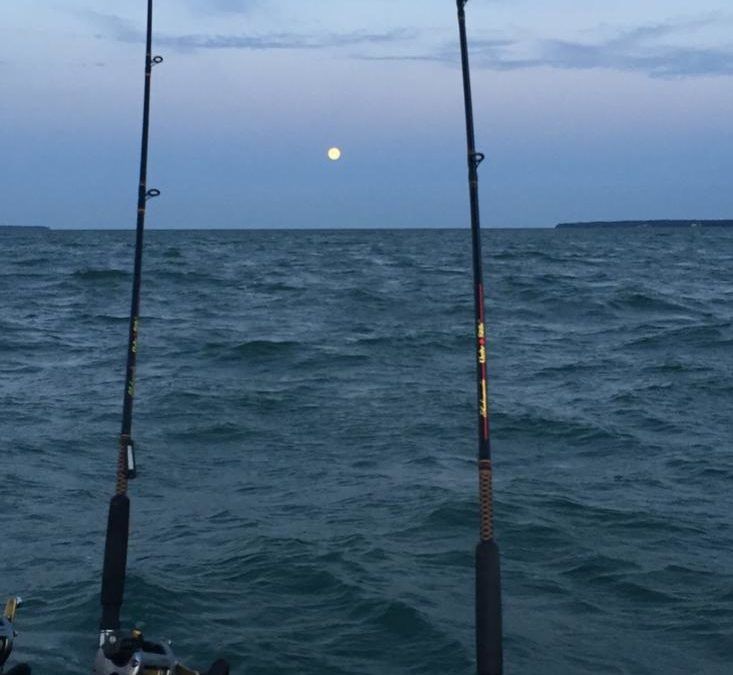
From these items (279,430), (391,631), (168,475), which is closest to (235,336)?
(279,430)

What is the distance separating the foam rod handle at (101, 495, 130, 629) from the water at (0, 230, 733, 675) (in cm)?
153

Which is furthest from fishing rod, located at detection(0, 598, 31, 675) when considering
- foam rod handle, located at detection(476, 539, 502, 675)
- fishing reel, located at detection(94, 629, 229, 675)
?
foam rod handle, located at detection(476, 539, 502, 675)

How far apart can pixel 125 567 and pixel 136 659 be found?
1.47m

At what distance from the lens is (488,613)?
19.5 ft

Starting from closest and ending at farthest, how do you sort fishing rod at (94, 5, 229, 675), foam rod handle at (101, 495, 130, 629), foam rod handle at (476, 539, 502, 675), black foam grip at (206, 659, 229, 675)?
foam rod handle at (476, 539, 502, 675) < fishing rod at (94, 5, 229, 675) < black foam grip at (206, 659, 229, 675) < foam rod handle at (101, 495, 130, 629)

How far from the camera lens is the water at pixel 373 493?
941 cm

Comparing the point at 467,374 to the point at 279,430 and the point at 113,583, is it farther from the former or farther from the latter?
the point at 113,583

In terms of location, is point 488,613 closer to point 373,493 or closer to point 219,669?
point 219,669

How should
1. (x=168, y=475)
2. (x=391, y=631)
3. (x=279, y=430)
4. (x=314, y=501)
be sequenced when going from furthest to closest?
(x=279, y=430)
(x=168, y=475)
(x=314, y=501)
(x=391, y=631)

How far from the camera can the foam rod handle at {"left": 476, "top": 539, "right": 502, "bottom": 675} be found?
5879mm

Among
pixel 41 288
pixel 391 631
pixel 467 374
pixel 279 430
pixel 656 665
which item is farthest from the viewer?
pixel 41 288

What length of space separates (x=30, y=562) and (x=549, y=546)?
522cm

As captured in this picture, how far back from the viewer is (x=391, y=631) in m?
9.53

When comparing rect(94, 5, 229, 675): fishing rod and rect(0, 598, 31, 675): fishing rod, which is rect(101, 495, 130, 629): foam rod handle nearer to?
rect(94, 5, 229, 675): fishing rod
